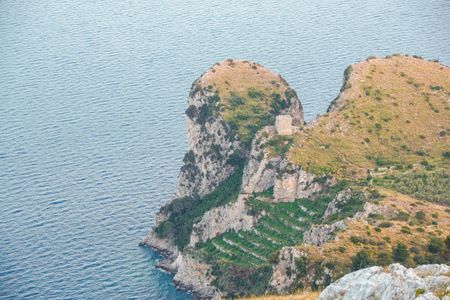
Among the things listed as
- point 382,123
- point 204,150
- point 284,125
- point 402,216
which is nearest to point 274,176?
point 284,125

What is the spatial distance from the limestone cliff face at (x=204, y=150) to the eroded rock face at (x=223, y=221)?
15321mm

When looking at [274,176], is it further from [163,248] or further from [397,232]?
[397,232]

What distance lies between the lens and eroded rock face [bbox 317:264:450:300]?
51438mm

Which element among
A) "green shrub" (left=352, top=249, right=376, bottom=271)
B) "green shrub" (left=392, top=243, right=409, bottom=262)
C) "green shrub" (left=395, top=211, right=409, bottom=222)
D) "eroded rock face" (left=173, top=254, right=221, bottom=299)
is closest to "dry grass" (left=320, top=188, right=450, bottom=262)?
"green shrub" (left=395, top=211, right=409, bottom=222)

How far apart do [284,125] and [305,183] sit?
13.8 meters

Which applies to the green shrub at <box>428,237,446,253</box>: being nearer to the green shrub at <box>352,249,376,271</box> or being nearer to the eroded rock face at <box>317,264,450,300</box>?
the green shrub at <box>352,249,376,271</box>

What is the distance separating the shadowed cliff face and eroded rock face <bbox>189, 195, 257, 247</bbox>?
15.7 m

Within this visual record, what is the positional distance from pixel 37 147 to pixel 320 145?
10277cm

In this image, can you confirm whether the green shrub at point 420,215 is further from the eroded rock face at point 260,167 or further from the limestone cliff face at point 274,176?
the eroded rock face at point 260,167

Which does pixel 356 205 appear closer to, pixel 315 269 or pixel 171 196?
pixel 315 269

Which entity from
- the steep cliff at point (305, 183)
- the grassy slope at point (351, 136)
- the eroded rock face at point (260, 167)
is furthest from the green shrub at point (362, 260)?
the eroded rock face at point (260, 167)

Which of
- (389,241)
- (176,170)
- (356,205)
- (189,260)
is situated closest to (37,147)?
(176,170)

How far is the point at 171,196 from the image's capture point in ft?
531

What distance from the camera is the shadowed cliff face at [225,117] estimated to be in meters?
148
